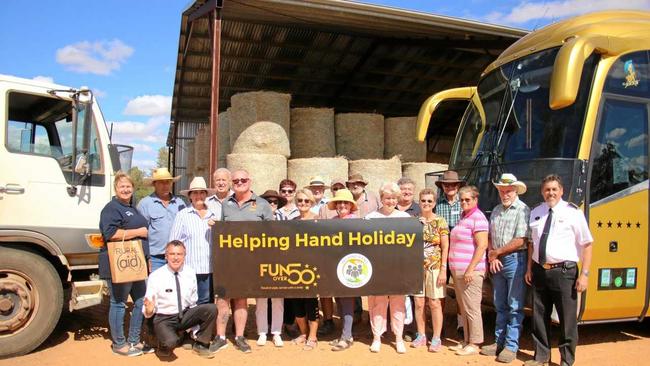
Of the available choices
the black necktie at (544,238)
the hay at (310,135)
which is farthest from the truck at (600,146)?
the hay at (310,135)

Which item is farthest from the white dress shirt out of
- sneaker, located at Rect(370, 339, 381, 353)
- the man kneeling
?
sneaker, located at Rect(370, 339, 381, 353)

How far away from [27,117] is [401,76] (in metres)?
9.83

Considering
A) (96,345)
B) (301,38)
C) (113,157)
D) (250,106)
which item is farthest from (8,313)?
(301,38)

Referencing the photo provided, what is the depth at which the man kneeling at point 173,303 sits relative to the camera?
484 centimetres

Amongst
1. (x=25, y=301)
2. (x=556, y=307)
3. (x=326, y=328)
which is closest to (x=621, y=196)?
(x=556, y=307)

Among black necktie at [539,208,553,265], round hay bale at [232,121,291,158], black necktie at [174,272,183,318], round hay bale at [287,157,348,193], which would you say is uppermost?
round hay bale at [232,121,291,158]

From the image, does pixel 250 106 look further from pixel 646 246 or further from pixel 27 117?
pixel 646 246

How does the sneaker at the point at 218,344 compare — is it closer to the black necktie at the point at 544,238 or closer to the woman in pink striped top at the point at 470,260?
the woman in pink striped top at the point at 470,260

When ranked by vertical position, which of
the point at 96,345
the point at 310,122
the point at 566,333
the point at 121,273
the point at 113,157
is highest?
the point at 310,122

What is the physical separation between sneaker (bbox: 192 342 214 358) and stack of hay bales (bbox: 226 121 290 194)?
409 centimetres

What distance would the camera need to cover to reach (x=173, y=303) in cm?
488

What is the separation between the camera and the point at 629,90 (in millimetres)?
5035

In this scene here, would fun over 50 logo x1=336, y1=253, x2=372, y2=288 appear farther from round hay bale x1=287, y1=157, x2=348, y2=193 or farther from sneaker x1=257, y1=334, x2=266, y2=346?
round hay bale x1=287, y1=157, x2=348, y2=193

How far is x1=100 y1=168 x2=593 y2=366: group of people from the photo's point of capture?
4.54m
